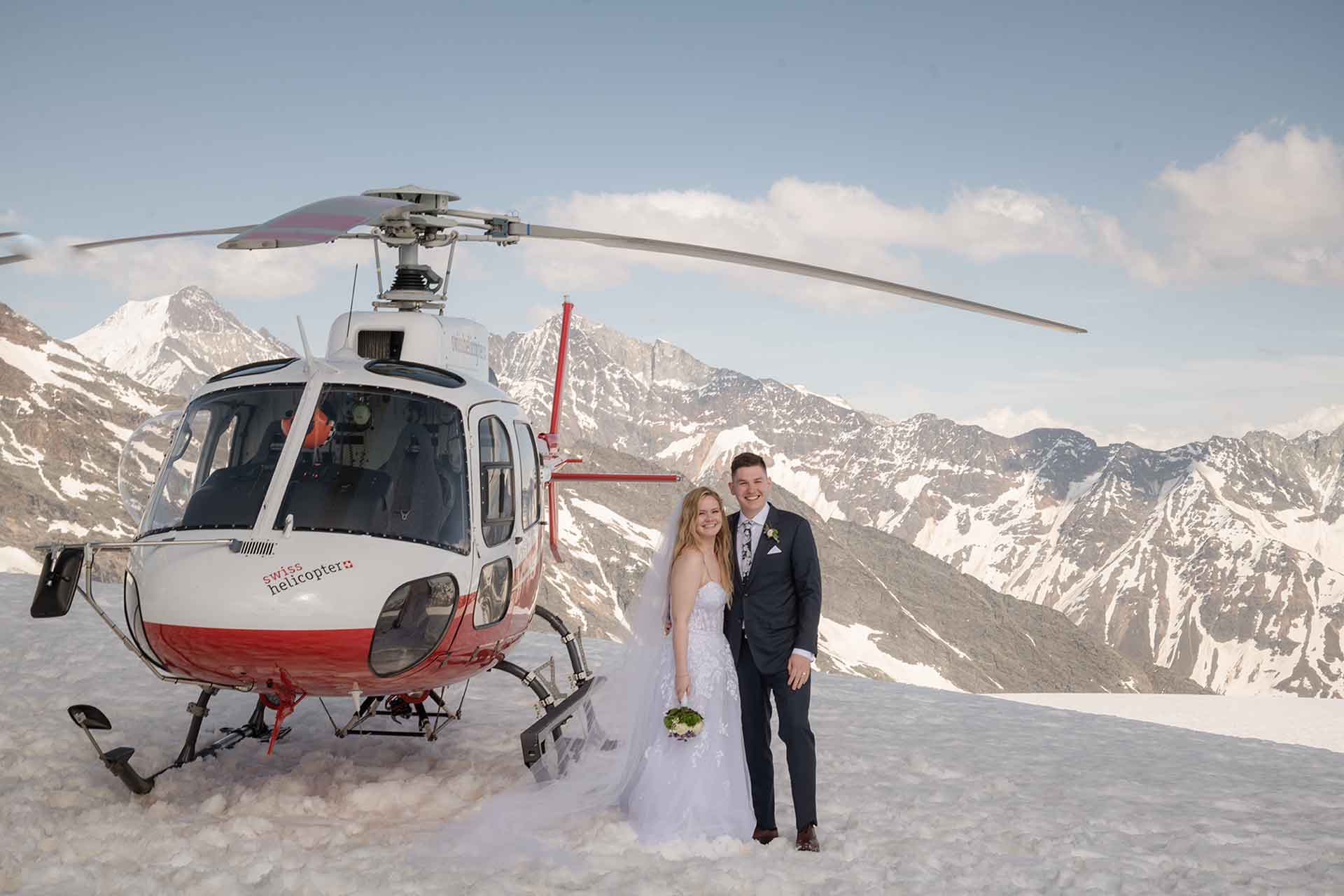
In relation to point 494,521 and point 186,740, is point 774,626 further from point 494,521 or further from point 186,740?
point 186,740

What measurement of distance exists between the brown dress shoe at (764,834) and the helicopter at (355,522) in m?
1.40

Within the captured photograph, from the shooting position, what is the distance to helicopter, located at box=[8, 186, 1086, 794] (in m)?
5.79

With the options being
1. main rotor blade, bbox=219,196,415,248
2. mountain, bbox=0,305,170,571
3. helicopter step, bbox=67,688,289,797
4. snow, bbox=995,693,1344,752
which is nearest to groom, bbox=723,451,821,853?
main rotor blade, bbox=219,196,415,248

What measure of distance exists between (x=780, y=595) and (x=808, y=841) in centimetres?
137

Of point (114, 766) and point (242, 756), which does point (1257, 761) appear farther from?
point (114, 766)

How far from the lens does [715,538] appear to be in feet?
20.8

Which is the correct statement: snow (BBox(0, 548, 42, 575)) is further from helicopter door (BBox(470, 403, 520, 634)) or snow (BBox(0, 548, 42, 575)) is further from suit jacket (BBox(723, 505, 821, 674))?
suit jacket (BBox(723, 505, 821, 674))

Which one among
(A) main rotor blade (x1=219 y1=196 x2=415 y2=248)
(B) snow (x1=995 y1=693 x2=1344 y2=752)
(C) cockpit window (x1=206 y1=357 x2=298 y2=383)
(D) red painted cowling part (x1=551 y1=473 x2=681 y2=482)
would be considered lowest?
(B) snow (x1=995 y1=693 x2=1344 y2=752)

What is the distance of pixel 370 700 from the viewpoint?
752 centimetres

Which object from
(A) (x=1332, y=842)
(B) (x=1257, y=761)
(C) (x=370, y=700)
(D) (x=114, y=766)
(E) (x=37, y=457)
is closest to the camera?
(D) (x=114, y=766)

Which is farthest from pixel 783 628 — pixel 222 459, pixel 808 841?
pixel 222 459

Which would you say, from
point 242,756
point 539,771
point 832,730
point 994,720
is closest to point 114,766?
point 242,756

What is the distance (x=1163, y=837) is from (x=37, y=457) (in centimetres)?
15551

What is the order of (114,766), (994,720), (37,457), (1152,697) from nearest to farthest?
(114,766) < (994,720) < (1152,697) < (37,457)
